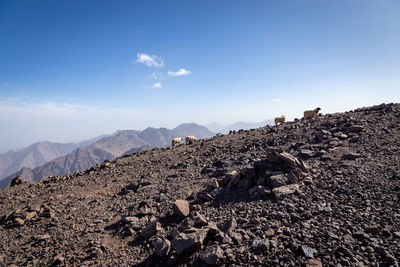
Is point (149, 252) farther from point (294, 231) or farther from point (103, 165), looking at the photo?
point (103, 165)

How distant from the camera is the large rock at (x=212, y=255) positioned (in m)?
4.22

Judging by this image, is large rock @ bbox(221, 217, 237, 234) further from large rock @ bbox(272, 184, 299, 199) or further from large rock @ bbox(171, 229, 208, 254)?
large rock @ bbox(272, 184, 299, 199)

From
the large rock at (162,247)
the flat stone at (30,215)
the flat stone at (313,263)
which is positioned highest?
the flat stone at (313,263)

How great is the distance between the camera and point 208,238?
5078 mm

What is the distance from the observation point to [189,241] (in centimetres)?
478

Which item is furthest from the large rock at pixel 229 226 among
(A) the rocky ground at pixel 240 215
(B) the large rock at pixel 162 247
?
(B) the large rock at pixel 162 247

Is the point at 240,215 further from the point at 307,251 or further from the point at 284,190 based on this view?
the point at 307,251

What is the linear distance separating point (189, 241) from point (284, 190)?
359 centimetres

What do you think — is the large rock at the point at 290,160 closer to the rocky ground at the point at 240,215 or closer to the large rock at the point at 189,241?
the rocky ground at the point at 240,215

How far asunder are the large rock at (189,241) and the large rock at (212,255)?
1.06 feet

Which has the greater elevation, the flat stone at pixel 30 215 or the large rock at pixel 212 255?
the large rock at pixel 212 255

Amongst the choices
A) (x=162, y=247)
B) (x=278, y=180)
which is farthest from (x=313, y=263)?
(x=162, y=247)

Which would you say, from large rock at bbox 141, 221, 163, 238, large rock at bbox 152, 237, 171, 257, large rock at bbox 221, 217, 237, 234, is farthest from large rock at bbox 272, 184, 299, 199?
large rock at bbox 141, 221, 163, 238

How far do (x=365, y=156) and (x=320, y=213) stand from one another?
491 centimetres
